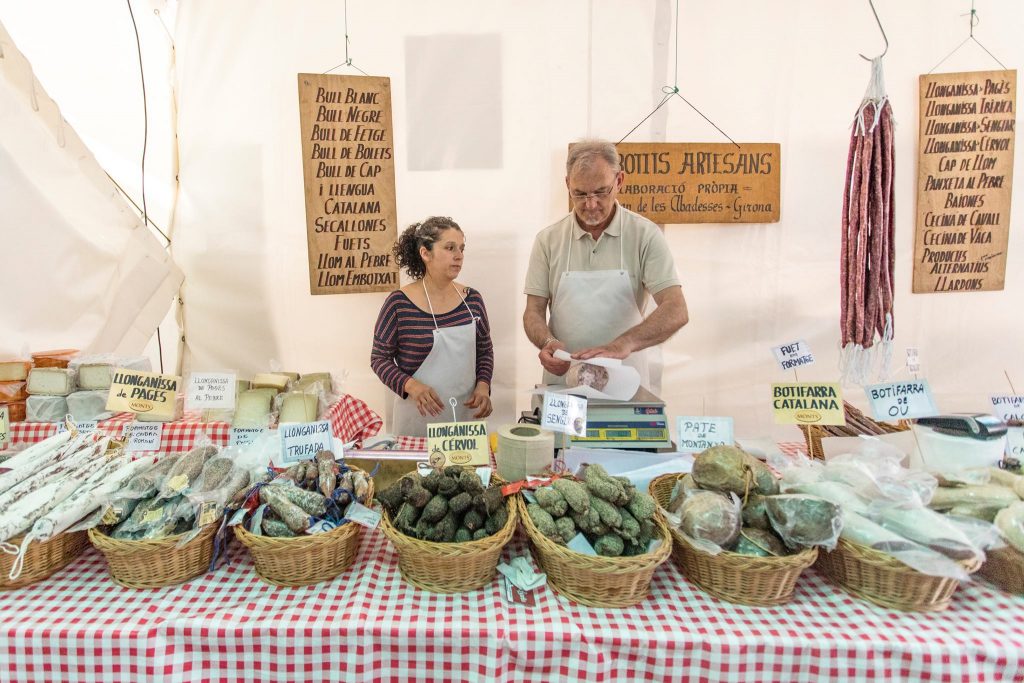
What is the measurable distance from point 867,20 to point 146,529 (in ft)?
14.0

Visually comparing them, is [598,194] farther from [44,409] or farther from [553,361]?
[44,409]

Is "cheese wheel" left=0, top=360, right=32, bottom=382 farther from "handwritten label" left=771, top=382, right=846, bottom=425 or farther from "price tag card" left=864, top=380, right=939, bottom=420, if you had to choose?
"price tag card" left=864, top=380, right=939, bottom=420

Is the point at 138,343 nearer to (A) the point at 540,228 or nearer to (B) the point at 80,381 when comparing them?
(B) the point at 80,381

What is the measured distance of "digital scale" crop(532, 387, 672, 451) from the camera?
7.52 feet

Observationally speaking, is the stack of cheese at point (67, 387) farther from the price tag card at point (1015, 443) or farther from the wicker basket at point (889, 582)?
the price tag card at point (1015, 443)

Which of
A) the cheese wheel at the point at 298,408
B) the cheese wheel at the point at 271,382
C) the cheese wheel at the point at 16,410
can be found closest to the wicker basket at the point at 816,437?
the cheese wheel at the point at 298,408

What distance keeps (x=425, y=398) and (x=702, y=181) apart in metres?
2.13

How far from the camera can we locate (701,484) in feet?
5.24

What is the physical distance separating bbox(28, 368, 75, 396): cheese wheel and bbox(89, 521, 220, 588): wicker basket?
5.06ft

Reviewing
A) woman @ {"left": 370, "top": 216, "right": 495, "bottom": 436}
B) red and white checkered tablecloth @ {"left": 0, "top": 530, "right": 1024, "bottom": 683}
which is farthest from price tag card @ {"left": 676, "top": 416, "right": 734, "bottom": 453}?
woman @ {"left": 370, "top": 216, "right": 495, "bottom": 436}

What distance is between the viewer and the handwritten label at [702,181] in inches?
136

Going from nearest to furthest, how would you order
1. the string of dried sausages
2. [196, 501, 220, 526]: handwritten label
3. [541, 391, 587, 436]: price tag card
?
[196, 501, 220, 526]: handwritten label, [541, 391, 587, 436]: price tag card, the string of dried sausages

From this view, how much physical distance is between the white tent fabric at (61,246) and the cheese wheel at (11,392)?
36cm

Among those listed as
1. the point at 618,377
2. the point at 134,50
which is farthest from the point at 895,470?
the point at 134,50
